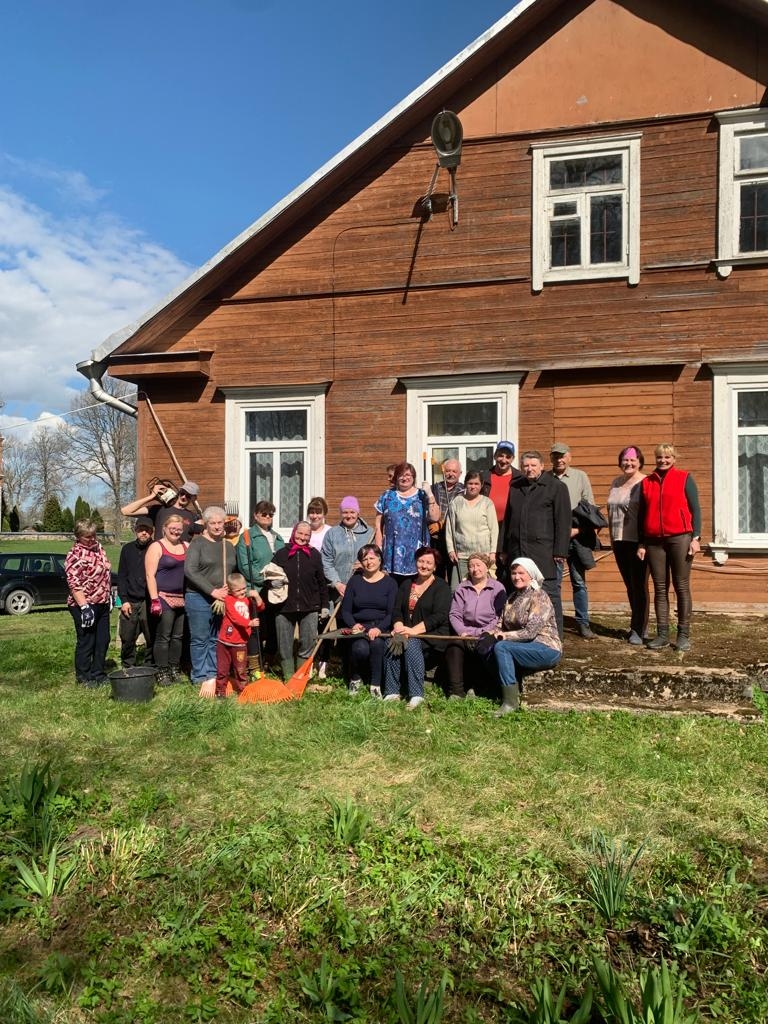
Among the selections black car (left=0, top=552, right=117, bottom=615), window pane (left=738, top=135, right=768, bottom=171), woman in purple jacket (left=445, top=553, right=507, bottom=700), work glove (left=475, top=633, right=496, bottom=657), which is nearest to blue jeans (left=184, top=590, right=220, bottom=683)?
woman in purple jacket (left=445, top=553, right=507, bottom=700)

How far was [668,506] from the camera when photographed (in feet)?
21.7

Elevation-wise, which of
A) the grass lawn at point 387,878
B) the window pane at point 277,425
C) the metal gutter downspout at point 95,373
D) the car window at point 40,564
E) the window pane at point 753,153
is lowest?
the grass lawn at point 387,878

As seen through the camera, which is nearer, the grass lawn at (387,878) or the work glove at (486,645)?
the grass lawn at (387,878)

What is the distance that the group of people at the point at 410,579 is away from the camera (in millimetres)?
6371

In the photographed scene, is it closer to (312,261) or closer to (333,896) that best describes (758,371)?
(312,261)

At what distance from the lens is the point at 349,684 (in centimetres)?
677

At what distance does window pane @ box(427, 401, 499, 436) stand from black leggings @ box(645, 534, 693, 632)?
3.47 meters

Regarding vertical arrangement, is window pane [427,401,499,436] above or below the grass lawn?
above

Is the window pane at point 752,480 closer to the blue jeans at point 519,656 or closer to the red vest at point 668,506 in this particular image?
the red vest at point 668,506

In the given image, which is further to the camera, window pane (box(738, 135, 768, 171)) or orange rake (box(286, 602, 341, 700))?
window pane (box(738, 135, 768, 171))

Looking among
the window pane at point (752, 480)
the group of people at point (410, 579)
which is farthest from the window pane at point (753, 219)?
the group of people at point (410, 579)

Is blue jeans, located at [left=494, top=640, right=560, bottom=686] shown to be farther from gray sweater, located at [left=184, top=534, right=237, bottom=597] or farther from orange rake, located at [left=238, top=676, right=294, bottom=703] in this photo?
gray sweater, located at [left=184, top=534, right=237, bottom=597]

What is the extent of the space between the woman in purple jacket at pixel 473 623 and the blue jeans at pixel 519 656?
0.83ft

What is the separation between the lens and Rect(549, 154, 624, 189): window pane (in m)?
9.46
